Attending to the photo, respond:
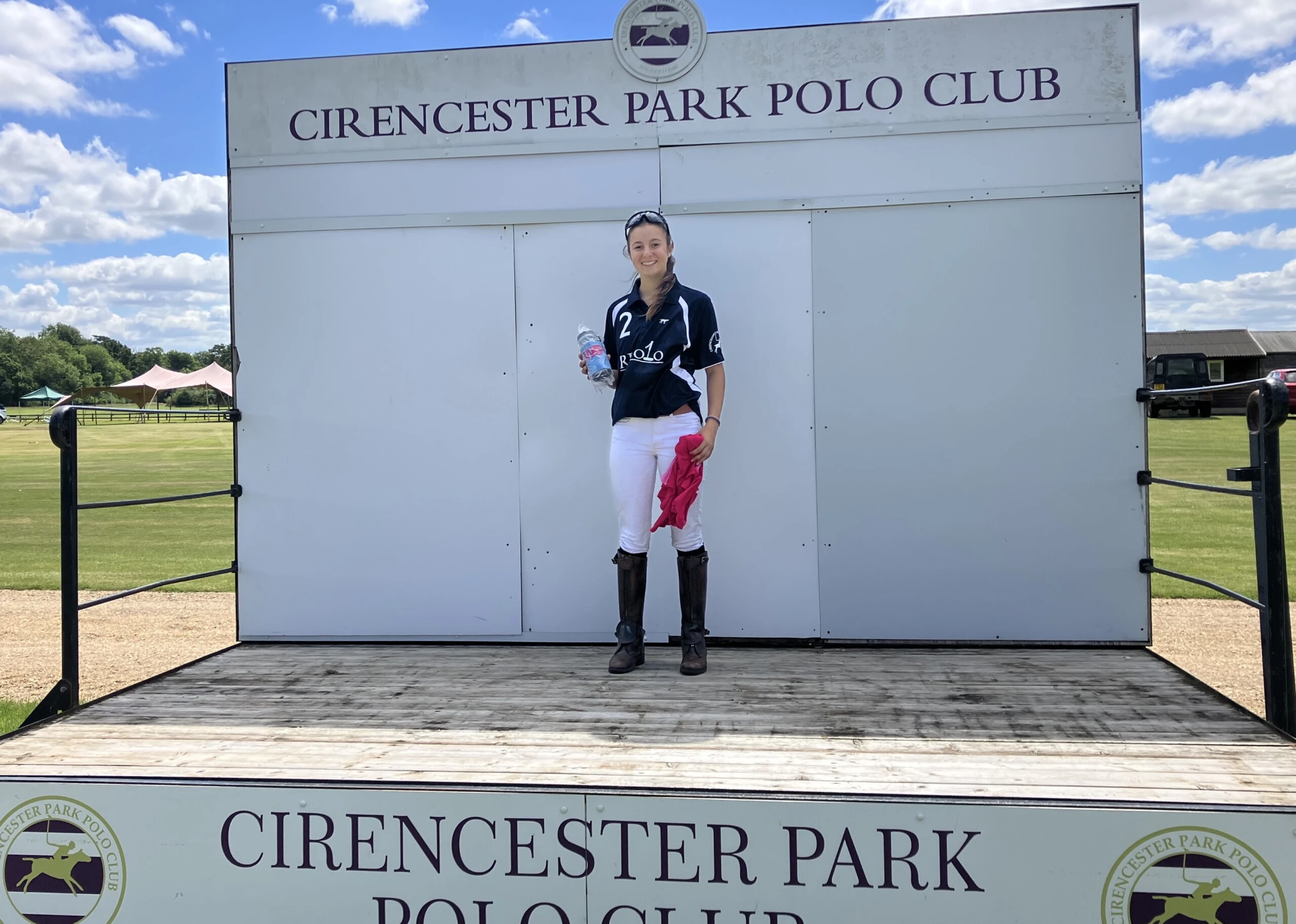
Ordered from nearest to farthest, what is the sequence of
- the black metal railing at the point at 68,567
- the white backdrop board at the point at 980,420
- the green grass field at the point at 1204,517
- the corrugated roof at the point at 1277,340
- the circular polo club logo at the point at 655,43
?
the black metal railing at the point at 68,567 → the white backdrop board at the point at 980,420 → the circular polo club logo at the point at 655,43 → the green grass field at the point at 1204,517 → the corrugated roof at the point at 1277,340

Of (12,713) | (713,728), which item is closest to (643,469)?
(713,728)

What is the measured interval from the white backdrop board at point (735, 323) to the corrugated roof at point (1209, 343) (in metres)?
46.4

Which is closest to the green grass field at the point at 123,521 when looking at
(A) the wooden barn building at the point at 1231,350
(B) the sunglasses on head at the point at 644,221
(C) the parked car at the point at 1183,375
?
(B) the sunglasses on head at the point at 644,221

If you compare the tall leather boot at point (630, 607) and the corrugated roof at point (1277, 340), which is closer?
the tall leather boot at point (630, 607)

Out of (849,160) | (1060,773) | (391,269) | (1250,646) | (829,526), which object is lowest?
(1250,646)

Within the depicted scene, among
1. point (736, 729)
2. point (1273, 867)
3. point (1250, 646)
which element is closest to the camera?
point (1273, 867)

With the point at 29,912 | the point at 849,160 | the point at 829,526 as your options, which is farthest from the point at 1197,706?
the point at 29,912

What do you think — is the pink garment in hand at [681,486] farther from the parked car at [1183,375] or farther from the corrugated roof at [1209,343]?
the corrugated roof at [1209,343]

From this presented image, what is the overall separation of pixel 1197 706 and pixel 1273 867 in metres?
0.97

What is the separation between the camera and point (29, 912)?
100 inches

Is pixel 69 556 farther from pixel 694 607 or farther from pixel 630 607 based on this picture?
pixel 694 607

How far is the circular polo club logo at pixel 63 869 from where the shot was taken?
2.53 meters

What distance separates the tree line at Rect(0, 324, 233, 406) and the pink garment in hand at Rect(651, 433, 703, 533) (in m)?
63.8

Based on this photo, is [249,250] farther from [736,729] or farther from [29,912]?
[736,729]
